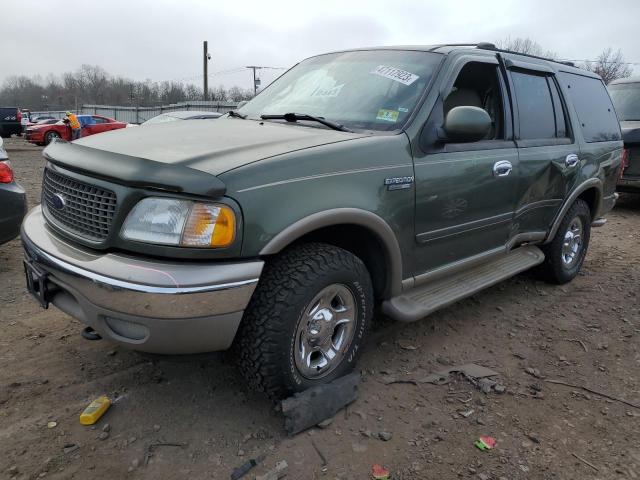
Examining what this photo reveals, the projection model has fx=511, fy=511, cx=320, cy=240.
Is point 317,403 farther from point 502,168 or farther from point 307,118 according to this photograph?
point 502,168

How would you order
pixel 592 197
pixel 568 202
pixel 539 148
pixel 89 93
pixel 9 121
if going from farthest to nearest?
pixel 89 93 < pixel 9 121 < pixel 592 197 < pixel 568 202 < pixel 539 148

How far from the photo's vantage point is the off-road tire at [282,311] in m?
2.30

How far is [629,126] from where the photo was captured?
8.00 meters

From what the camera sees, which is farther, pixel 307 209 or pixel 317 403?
pixel 317 403

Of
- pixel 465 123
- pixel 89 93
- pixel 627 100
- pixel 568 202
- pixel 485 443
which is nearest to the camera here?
pixel 485 443

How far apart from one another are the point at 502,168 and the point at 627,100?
6709mm

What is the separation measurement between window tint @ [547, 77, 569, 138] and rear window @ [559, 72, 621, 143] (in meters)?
0.20

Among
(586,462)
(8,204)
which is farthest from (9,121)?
(586,462)

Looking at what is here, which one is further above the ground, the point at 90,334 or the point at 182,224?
the point at 182,224

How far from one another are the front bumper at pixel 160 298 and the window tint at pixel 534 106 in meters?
2.60

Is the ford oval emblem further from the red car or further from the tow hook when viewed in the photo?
the red car

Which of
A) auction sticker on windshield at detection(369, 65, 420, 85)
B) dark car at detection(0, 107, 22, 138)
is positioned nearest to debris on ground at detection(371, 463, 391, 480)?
auction sticker on windshield at detection(369, 65, 420, 85)

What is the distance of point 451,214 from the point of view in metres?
3.08

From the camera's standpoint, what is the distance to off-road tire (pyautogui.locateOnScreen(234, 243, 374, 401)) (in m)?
2.30
